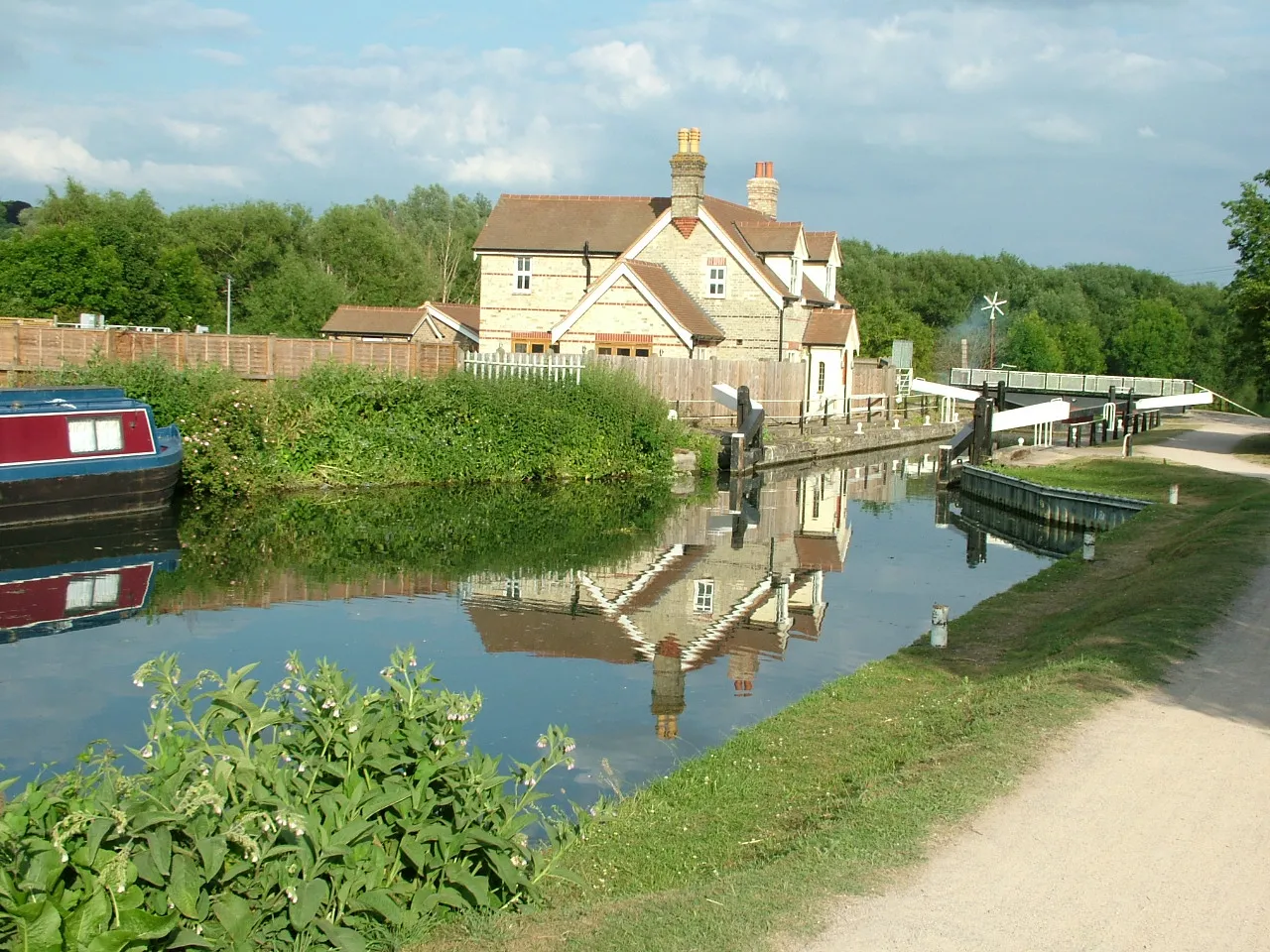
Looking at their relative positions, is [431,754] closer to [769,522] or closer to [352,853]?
[352,853]

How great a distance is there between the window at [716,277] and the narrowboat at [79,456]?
23.2m

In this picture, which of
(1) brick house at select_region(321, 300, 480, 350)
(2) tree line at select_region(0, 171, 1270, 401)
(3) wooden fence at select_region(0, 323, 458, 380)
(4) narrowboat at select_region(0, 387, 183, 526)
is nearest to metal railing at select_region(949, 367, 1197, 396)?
(2) tree line at select_region(0, 171, 1270, 401)

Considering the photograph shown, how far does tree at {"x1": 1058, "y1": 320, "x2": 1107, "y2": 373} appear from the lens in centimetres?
7981

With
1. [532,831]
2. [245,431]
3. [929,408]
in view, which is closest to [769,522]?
[245,431]

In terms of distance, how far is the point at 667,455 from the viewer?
108 feet

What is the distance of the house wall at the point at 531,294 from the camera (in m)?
45.2

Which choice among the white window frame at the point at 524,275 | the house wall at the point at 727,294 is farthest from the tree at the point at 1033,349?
the white window frame at the point at 524,275

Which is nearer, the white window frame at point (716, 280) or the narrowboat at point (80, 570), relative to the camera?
the narrowboat at point (80, 570)

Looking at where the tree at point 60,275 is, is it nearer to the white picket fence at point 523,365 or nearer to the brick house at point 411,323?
the brick house at point 411,323

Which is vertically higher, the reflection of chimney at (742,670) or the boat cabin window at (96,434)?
the boat cabin window at (96,434)

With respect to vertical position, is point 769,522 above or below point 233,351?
below

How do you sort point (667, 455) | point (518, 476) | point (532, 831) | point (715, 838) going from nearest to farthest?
point (715, 838) → point (532, 831) → point (518, 476) → point (667, 455)

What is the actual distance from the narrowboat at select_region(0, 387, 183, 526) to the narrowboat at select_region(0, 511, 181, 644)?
364 millimetres

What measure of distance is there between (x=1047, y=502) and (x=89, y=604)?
19.7 m
